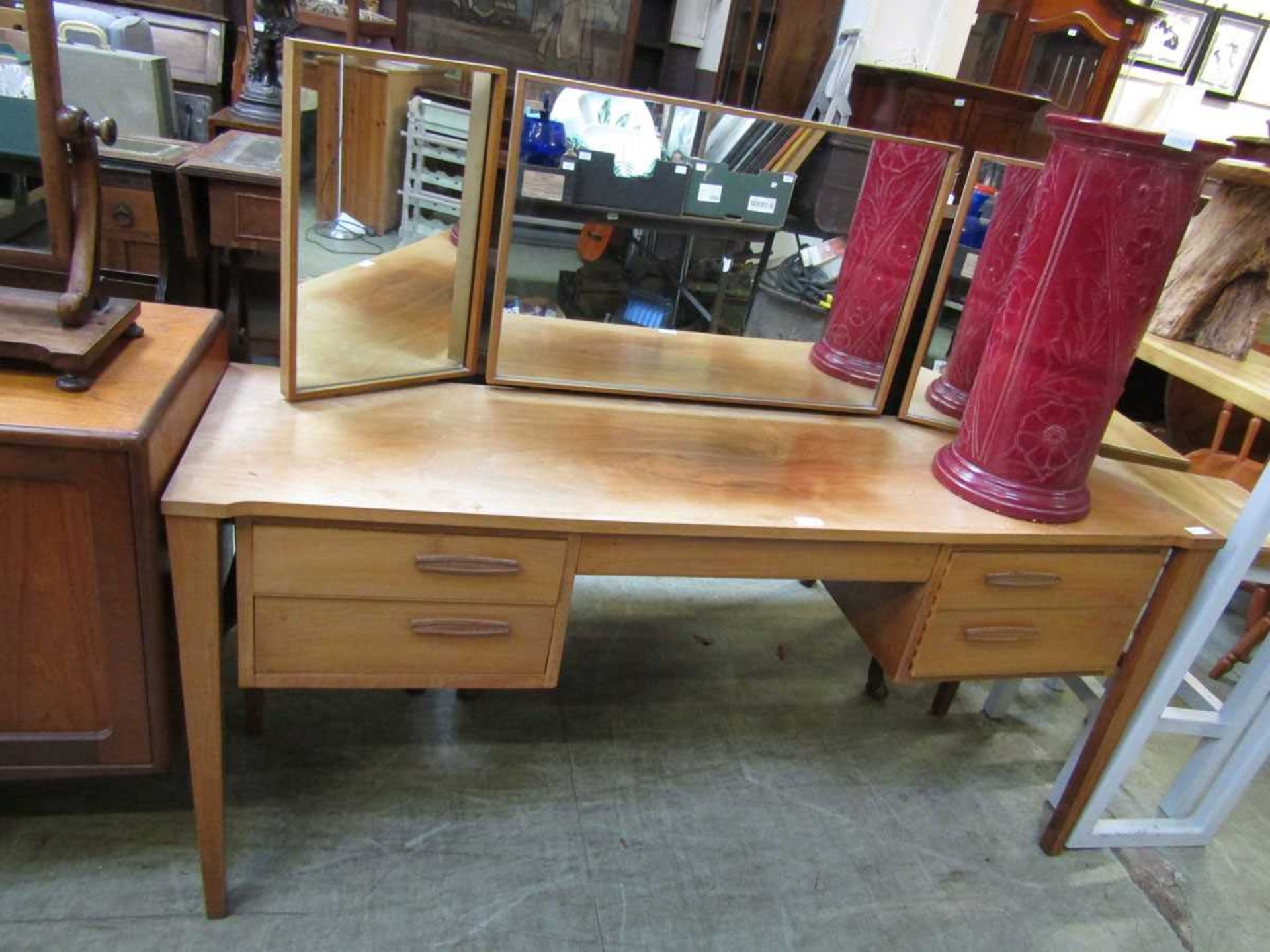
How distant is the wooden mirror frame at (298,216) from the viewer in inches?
46.7

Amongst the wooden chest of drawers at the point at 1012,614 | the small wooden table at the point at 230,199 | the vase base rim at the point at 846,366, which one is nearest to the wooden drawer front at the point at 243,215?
the small wooden table at the point at 230,199

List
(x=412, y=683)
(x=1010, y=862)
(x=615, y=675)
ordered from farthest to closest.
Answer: (x=615, y=675) < (x=1010, y=862) < (x=412, y=683)

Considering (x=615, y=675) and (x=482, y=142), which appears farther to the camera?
(x=615, y=675)

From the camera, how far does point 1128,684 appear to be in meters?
1.60

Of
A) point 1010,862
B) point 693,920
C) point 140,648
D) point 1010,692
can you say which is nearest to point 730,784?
point 693,920

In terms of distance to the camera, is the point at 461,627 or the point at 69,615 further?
the point at 461,627

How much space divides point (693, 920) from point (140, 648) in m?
0.96

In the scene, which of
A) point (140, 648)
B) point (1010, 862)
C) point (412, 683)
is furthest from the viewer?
point (1010, 862)

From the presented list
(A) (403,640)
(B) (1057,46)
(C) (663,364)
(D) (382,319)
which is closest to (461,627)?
(A) (403,640)

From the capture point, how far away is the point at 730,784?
1766mm

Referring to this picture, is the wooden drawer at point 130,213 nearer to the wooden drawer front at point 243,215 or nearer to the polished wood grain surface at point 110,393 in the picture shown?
the wooden drawer front at point 243,215

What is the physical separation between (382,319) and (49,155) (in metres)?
0.49

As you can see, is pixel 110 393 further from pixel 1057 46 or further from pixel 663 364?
pixel 1057 46

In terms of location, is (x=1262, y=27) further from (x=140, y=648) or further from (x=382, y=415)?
(x=140, y=648)
